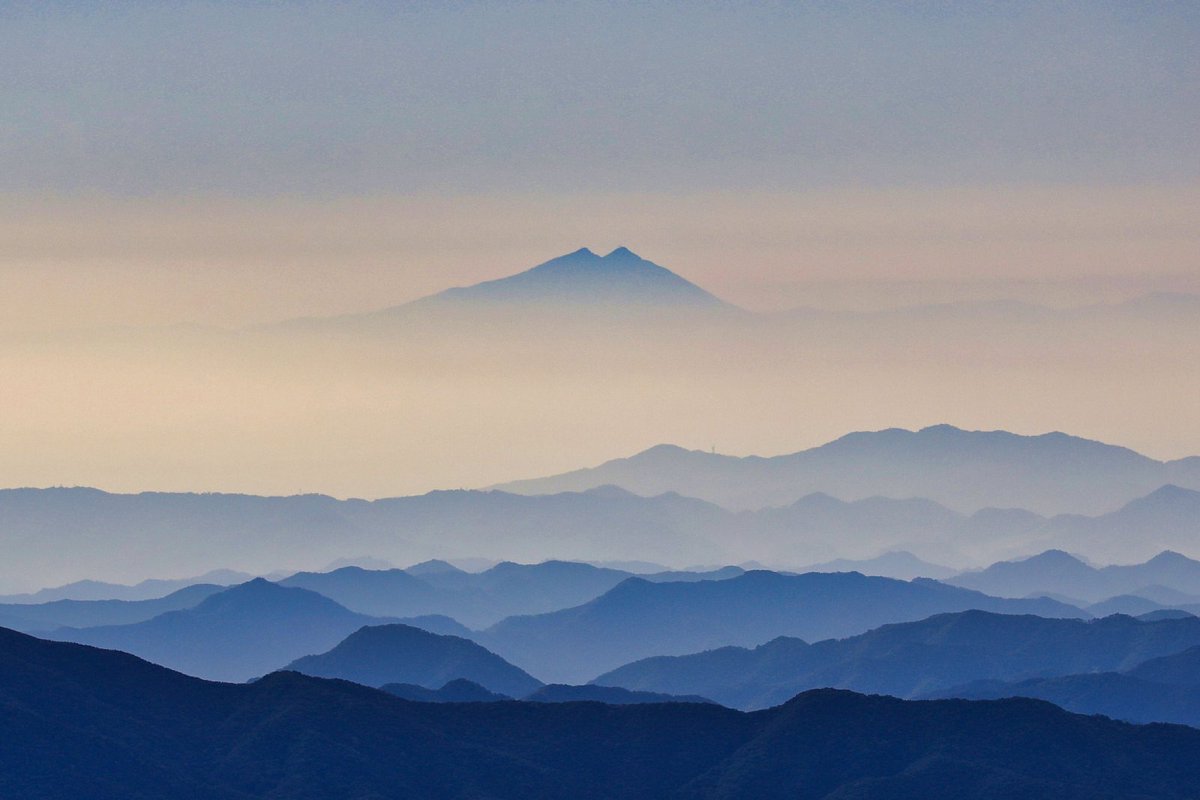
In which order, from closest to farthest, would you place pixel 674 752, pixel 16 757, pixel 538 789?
pixel 16 757
pixel 538 789
pixel 674 752

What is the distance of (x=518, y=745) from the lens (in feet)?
550

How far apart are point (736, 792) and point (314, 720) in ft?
111

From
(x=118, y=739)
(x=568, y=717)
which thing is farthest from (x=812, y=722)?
(x=118, y=739)

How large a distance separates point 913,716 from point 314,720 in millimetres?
50207

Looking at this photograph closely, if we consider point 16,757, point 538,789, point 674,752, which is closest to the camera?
point 16,757

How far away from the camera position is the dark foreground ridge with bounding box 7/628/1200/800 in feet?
493

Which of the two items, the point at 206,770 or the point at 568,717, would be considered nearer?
the point at 206,770

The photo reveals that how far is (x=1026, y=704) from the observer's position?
175000 millimetres

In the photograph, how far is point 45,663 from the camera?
162 m

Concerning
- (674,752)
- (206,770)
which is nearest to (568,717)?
(674,752)

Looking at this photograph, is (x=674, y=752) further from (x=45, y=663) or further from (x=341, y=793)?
(x=45, y=663)

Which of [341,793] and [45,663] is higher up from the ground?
[45,663]

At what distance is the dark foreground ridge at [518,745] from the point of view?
493 feet

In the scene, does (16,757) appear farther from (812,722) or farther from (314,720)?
(812,722)
